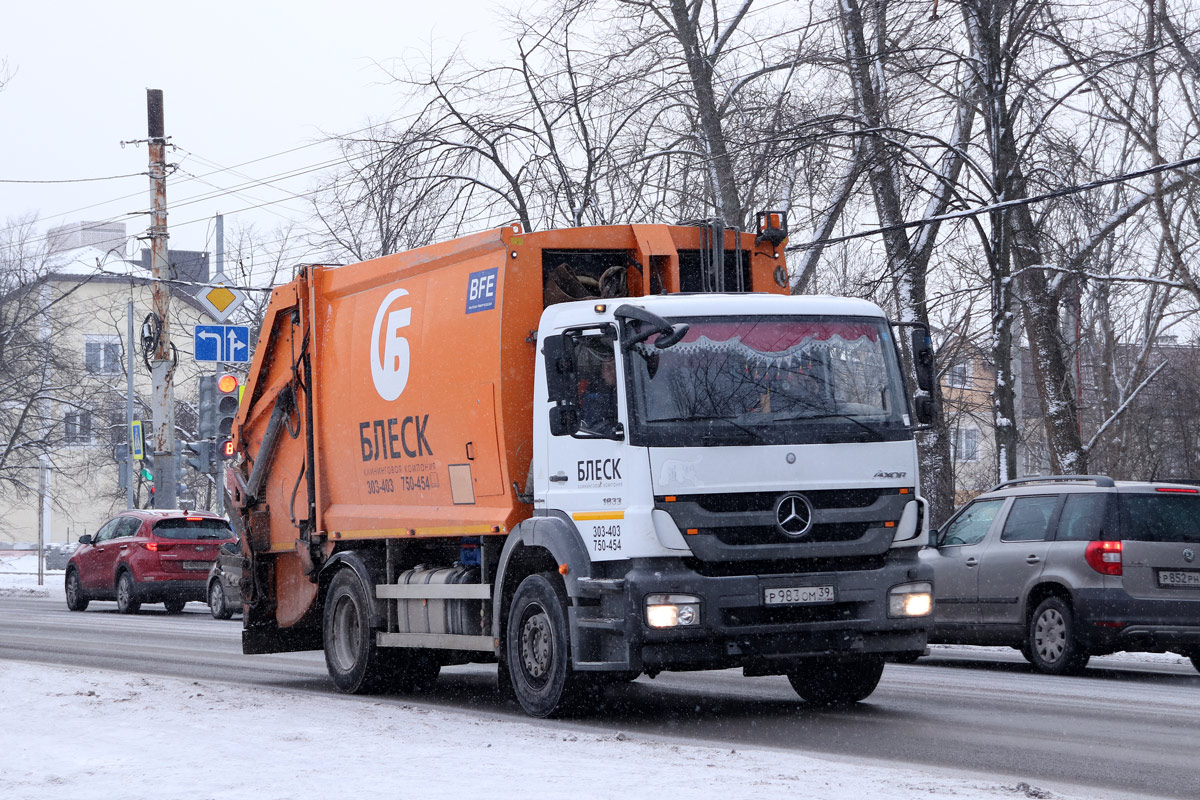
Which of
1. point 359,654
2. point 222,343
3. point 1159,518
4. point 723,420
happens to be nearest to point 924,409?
point 723,420

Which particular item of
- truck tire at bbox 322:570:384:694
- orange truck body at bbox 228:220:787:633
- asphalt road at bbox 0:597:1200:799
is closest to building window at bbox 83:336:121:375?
asphalt road at bbox 0:597:1200:799

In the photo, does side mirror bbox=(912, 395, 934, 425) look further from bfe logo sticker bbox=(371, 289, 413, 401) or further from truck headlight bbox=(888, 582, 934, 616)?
Result: bfe logo sticker bbox=(371, 289, 413, 401)

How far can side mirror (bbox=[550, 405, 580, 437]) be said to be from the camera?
30.9ft

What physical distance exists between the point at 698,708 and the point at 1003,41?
12.5 meters

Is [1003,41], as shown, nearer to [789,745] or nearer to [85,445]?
[789,745]

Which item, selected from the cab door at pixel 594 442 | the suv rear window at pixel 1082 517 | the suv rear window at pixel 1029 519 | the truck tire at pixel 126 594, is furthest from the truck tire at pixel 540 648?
the truck tire at pixel 126 594

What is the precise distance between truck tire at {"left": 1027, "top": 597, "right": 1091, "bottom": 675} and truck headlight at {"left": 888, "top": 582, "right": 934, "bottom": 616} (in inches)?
153

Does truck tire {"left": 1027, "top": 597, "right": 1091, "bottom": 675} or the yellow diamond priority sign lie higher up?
the yellow diamond priority sign

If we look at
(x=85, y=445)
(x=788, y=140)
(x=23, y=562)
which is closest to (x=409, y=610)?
(x=788, y=140)

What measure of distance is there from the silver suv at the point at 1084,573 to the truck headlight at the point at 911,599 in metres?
3.75

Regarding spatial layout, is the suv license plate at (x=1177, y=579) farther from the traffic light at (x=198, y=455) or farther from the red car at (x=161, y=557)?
the traffic light at (x=198, y=455)

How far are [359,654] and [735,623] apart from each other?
4036 millimetres

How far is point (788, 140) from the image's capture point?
1850cm

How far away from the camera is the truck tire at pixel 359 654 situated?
12.0m
